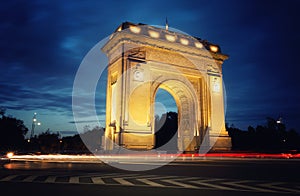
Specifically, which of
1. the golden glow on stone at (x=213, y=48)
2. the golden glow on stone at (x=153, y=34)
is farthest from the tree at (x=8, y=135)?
the golden glow on stone at (x=213, y=48)

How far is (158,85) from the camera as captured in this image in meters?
36.0

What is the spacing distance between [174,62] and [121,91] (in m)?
8.99

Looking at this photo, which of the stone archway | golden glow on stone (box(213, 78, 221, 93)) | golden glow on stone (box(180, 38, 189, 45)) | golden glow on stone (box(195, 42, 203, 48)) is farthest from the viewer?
golden glow on stone (box(213, 78, 221, 93))

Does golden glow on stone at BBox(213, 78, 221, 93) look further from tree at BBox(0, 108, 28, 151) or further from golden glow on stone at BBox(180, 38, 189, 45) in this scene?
tree at BBox(0, 108, 28, 151)

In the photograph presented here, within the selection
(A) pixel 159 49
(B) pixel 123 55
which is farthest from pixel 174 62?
(B) pixel 123 55

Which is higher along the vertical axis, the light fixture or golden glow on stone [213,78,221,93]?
the light fixture

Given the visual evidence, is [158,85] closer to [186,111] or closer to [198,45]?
[186,111]

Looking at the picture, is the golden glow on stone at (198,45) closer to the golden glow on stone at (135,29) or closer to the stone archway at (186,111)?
the stone archway at (186,111)

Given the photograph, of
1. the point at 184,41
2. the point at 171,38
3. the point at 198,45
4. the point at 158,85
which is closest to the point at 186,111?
the point at 158,85

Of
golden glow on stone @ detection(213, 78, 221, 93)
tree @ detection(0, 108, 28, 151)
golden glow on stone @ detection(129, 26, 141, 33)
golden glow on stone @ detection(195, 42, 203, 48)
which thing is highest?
golden glow on stone @ detection(129, 26, 141, 33)

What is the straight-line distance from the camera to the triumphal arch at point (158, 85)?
106 feet

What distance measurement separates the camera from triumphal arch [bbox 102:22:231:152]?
3241cm

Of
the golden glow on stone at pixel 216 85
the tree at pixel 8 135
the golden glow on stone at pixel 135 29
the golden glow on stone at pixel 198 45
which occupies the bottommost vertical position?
the tree at pixel 8 135

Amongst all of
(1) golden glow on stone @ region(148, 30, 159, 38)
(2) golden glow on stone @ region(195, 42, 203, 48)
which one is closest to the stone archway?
(2) golden glow on stone @ region(195, 42, 203, 48)
